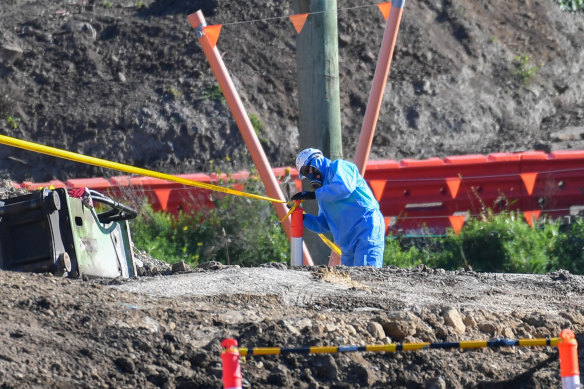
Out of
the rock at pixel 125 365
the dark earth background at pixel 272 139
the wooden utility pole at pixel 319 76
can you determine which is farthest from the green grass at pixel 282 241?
the rock at pixel 125 365

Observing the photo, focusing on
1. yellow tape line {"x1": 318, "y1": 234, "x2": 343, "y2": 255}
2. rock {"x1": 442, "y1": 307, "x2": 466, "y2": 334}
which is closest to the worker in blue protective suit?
yellow tape line {"x1": 318, "y1": 234, "x2": 343, "y2": 255}

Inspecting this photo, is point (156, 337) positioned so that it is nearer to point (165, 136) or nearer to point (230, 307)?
point (230, 307)

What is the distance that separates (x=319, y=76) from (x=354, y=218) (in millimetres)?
1705

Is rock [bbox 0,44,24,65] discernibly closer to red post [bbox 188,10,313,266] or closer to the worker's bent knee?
red post [bbox 188,10,313,266]

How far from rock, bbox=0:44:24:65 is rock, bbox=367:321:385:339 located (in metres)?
10.9

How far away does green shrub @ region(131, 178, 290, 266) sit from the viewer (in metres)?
12.7

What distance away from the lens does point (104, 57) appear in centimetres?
1617

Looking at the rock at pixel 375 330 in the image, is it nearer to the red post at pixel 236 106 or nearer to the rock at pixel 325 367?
the rock at pixel 325 367

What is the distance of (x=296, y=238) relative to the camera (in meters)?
8.98

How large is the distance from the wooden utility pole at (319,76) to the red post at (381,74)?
275 millimetres

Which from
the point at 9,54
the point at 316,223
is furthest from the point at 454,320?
the point at 9,54

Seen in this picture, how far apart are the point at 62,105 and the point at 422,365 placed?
10519 millimetres

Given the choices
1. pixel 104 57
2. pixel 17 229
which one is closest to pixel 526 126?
pixel 104 57

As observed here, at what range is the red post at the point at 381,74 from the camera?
10.3m
